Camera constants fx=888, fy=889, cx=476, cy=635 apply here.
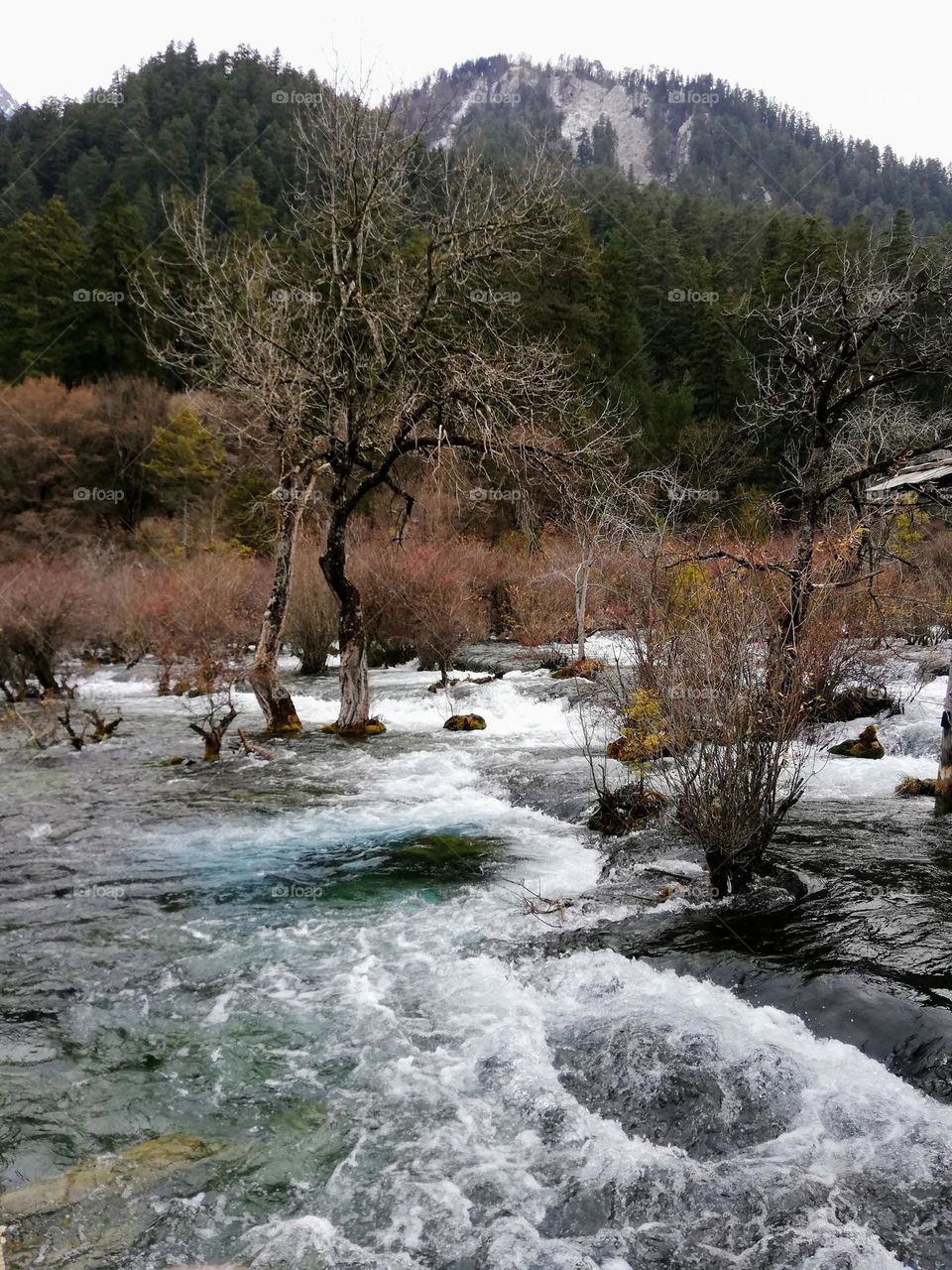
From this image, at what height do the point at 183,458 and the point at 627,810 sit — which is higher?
the point at 183,458

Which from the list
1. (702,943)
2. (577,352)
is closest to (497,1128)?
(702,943)

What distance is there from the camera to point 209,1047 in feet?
19.4

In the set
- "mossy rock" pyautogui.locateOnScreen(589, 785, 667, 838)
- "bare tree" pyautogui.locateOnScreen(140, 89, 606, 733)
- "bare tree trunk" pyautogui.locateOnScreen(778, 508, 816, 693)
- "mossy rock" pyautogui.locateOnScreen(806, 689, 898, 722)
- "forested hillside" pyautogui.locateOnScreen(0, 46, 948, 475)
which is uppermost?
"forested hillside" pyautogui.locateOnScreen(0, 46, 948, 475)

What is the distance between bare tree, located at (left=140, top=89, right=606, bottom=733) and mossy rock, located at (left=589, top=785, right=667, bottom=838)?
5512mm

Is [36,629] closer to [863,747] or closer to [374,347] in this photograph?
Result: [374,347]

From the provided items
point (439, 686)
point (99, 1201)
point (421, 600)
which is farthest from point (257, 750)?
point (99, 1201)

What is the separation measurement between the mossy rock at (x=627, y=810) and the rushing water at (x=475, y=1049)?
16.1 inches

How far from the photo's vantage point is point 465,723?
16547mm

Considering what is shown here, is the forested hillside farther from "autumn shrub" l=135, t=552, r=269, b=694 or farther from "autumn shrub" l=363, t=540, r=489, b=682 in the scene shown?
"autumn shrub" l=135, t=552, r=269, b=694

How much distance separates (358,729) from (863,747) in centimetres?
829

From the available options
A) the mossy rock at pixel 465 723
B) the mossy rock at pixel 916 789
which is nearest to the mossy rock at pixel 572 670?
the mossy rock at pixel 465 723

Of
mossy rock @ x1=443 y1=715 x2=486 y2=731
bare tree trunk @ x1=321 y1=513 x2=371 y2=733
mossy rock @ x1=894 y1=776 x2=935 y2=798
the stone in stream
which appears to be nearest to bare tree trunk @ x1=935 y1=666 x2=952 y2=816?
mossy rock @ x1=894 y1=776 x2=935 y2=798

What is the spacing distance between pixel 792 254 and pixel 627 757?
4649cm

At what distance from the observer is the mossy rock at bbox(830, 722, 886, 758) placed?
13281 millimetres
